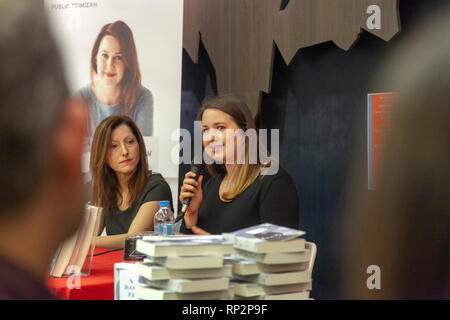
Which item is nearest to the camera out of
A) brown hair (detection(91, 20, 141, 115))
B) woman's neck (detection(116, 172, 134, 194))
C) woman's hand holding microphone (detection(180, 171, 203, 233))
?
woman's hand holding microphone (detection(180, 171, 203, 233))

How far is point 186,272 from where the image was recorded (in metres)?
1.15

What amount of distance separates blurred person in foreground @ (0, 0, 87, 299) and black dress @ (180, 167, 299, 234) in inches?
91.9

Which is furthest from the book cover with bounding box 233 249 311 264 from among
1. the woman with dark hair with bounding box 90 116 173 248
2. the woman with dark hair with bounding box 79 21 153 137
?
the woman with dark hair with bounding box 79 21 153 137

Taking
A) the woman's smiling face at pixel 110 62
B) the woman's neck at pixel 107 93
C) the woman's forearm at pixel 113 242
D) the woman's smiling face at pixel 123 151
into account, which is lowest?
the woman's forearm at pixel 113 242

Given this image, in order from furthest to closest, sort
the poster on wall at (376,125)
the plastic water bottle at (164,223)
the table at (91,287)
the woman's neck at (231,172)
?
the poster on wall at (376,125) → the woman's neck at (231,172) → the plastic water bottle at (164,223) → the table at (91,287)

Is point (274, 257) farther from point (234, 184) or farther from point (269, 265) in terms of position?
point (234, 184)

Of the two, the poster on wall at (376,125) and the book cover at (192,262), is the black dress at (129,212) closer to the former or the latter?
the poster on wall at (376,125)

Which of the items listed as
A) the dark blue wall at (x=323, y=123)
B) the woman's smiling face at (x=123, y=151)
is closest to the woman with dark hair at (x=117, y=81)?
the woman's smiling face at (x=123, y=151)

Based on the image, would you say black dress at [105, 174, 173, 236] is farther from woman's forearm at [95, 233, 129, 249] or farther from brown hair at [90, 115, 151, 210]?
woman's forearm at [95, 233, 129, 249]

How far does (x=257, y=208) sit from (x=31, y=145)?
2.46 m

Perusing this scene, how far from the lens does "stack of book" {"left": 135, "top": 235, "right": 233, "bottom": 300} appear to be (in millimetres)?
1131

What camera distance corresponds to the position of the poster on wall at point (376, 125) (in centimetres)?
314

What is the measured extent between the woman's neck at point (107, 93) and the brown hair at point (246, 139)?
1.17 meters
